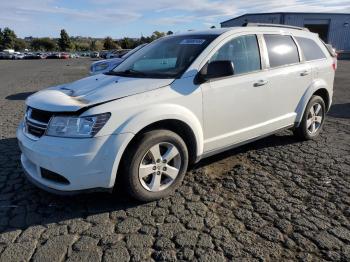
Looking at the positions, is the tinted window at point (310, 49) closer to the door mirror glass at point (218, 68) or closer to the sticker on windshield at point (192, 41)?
the sticker on windshield at point (192, 41)

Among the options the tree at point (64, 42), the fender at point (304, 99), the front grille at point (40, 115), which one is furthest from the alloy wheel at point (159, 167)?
the tree at point (64, 42)

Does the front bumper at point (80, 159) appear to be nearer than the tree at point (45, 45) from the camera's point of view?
Yes

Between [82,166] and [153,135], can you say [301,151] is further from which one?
[82,166]

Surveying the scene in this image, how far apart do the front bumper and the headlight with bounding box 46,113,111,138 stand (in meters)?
0.06

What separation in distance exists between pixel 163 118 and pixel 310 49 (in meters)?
3.26

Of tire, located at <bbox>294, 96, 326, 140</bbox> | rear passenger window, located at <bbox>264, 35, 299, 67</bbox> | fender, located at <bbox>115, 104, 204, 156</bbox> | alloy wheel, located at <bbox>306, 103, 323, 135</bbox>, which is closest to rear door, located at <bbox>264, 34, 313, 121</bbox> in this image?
rear passenger window, located at <bbox>264, 35, 299, 67</bbox>

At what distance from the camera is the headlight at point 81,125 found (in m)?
3.17

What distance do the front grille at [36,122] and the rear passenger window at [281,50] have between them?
9.82 ft

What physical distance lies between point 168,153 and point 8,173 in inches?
89.3

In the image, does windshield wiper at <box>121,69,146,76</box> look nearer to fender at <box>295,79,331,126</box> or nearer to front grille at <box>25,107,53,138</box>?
front grille at <box>25,107,53,138</box>

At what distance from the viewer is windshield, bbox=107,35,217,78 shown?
4.01m

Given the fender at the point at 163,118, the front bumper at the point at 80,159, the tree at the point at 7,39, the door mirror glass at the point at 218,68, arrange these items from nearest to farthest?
the front bumper at the point at 80,159, the fender at the point at 163,118, the door mirror glass at the point at 218,68, the tree at the point at 7,39

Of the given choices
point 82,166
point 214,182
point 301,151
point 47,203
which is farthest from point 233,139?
point 47,203

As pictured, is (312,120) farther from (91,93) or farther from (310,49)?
(91,93)
